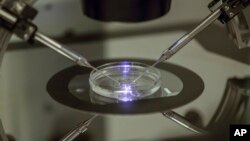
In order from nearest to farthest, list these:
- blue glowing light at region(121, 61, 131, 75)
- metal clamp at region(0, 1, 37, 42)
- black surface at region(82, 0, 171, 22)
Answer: metal clamp at region(0, 1, 37, 42), black surface at region(82, 0, 171, 22), blue glowing light at region(121, 61, 131, 75)

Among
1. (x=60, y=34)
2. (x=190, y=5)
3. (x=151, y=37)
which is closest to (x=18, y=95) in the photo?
(x=60, y=34)

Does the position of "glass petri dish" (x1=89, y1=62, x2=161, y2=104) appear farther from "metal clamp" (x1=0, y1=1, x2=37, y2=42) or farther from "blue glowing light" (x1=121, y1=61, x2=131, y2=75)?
"metal clamp" (x1=0, y1=1, x2=37, y2=42)

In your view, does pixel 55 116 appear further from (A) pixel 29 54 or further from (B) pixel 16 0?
(B) pixel 16 0

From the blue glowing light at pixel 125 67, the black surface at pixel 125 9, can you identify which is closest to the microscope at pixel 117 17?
the black surface at pixel 125 9

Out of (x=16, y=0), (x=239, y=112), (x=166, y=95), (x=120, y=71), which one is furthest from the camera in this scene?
(x=239, y=112)

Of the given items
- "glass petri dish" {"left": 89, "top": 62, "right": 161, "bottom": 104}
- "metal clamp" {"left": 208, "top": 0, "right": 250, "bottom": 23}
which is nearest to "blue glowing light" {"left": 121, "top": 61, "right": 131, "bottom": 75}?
"glass petri dish" {"left": 89, "top": 62, "right": 161, "bottom": 104}
